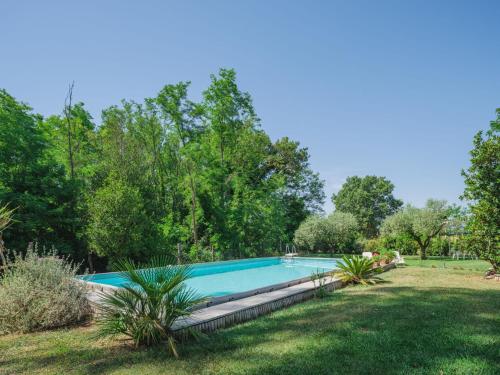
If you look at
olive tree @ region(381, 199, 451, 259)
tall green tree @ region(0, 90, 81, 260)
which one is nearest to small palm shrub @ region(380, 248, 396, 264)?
olive tree @ region(381, 199, 451, 259)

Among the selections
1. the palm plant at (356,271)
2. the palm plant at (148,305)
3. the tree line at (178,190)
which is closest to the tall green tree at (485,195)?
the tree line at (178,190)

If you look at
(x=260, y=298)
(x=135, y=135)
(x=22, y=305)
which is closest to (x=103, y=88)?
(x=135, y=135)

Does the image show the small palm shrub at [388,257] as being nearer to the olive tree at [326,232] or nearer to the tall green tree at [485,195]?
the tall green tree at [485,195]

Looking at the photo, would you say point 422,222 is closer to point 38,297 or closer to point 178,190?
point 178,190

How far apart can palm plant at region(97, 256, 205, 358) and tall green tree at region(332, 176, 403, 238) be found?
42.1 metres

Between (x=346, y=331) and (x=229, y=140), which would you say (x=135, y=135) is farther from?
(x=346, y=331)

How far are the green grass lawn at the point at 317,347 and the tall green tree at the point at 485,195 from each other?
444 cm

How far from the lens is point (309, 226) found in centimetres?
2259

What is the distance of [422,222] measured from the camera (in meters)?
19.9

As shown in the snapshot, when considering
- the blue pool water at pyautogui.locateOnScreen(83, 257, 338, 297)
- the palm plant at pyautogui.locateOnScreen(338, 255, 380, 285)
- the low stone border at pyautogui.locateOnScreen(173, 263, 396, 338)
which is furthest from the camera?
the blue pool water at pyautogui.locateOnScreen(83, 257, 338, 297)

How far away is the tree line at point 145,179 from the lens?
1198 centimetres

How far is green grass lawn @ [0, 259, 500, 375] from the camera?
Answer: 3273 millimetres

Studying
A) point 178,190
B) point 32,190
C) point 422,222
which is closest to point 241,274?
point 178,190

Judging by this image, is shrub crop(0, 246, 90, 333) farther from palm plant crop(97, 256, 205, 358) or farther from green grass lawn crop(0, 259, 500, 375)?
palm plant crop(97, 256, 205, 358)
